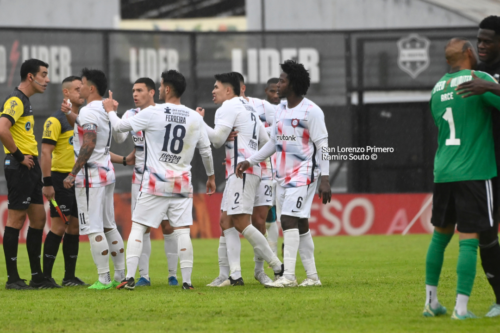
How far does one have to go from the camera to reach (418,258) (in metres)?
11.8

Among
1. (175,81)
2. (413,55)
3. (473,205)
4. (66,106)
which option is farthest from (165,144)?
(413,55)

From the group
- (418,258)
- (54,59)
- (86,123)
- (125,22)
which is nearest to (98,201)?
(86,123)

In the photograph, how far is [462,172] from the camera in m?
5.74

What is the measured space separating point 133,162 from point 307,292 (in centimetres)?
305

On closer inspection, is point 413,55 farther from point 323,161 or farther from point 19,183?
point 19,183

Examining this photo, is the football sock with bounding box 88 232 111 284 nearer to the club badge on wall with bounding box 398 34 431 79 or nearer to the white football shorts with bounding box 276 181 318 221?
the white football shorts with bounding box 276 181 318 221

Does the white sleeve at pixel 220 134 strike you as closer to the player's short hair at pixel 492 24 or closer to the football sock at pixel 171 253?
the football sock at pixel 171 253

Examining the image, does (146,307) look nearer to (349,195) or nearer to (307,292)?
(307,292)

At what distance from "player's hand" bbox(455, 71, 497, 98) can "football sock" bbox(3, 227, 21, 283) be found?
544cm

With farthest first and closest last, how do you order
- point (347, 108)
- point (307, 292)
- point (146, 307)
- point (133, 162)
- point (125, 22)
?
1. point (125, 22)
2. point (347, 108)
3. point (133, 162)
4. point (307, 292)
5. point (146, 307)

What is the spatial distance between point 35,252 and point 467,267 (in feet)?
17.2

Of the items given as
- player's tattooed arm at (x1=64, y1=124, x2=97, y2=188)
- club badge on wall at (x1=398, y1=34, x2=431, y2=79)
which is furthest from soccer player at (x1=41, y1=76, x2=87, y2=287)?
club badge on wall at (x1=398, y1=34, x2=431, y2=79)

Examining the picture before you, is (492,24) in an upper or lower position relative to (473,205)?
upper

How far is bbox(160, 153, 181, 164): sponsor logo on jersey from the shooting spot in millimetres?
7844
